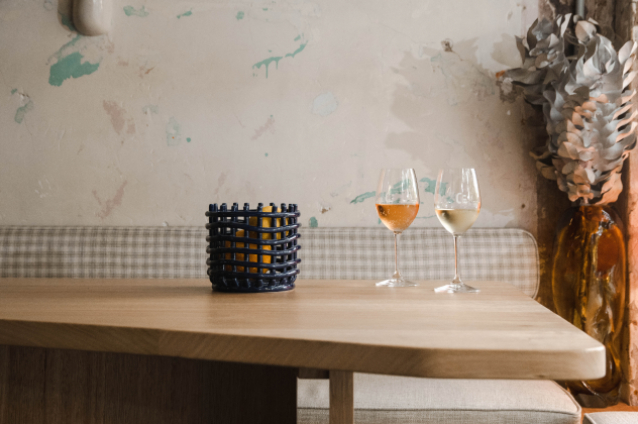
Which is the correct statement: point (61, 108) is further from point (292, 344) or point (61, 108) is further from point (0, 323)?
point (292, 344)

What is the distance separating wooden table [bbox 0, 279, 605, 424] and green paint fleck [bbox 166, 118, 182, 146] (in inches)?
43.7

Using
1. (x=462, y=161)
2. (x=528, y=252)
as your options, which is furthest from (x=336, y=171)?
(x=528, y=252)

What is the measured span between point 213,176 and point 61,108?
77 centimetres

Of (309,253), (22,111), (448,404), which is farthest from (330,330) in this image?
(22,111)

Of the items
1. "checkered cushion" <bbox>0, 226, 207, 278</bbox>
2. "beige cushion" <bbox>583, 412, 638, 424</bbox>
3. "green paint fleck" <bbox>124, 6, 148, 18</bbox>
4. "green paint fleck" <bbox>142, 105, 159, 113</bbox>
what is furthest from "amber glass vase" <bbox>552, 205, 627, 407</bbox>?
"green paint fleck" <bbox>124, 6, 148, 18</bbox>

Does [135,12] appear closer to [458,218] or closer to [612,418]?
[458,218]

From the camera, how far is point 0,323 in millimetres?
723

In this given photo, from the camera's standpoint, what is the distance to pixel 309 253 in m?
1.96

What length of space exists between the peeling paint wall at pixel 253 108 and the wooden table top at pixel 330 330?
4.04 ft

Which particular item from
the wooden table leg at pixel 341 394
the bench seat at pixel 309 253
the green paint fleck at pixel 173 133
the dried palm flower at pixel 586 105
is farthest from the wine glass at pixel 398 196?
the green paint fleck at pixel 173 133

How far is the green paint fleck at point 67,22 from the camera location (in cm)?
227

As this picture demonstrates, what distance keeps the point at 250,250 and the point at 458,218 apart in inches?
16.0

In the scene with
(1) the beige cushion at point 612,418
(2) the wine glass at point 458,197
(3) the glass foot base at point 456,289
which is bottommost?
(1) the beige cushion at point 612,418

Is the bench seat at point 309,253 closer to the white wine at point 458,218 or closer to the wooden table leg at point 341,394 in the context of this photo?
the white wine at point 458,218
